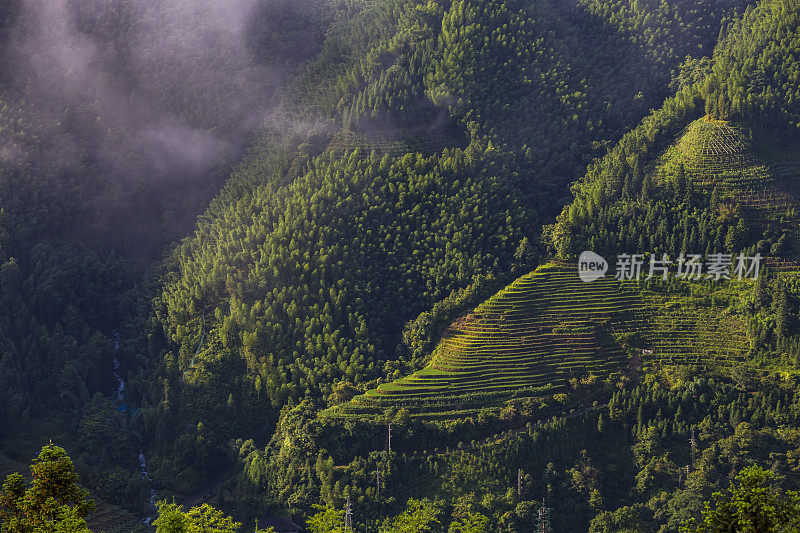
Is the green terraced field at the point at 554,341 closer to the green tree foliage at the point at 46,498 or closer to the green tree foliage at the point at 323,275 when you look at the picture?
the green tree foliage at the point at 323,275

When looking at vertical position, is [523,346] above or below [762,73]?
below

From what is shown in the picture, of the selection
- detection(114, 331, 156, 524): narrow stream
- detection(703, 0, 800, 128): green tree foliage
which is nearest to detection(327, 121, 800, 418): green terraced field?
detection(703, 0, 800, 128): green tree foliage

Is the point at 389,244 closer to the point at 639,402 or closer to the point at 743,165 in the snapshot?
the point at 639,402

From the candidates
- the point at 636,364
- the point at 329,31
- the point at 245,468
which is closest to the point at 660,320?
the point at 636,364

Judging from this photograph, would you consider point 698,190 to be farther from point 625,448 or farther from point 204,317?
point 204,317

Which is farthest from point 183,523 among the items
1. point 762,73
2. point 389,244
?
point 762,73

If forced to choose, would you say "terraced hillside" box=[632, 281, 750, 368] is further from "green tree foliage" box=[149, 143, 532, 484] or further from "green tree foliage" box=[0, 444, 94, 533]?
"green tree foliage" box=[0, 444, 94, 533]

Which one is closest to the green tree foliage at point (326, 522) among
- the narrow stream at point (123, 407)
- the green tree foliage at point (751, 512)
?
the green tree foliage at point (751, 512)
